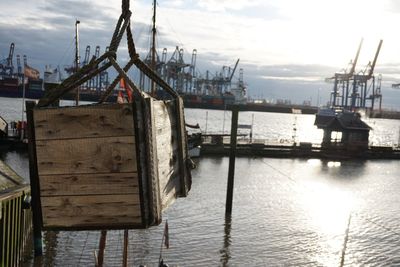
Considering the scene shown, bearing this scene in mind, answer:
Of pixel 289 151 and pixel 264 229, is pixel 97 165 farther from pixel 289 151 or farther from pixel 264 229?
pixel 289 151

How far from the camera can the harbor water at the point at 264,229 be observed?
17.0 m

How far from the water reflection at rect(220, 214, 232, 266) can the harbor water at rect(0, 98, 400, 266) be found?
4cm

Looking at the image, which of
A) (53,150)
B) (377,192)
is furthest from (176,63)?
(53,150)

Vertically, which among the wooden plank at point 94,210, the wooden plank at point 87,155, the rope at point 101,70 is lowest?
the wooden plank at point 94,210

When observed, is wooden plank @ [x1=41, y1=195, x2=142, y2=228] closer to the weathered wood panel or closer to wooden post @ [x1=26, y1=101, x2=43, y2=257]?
wooden post @ [x1=26, y1=101, x2=43, y2=257]

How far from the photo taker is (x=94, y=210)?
407 cm

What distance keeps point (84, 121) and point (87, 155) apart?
287mm

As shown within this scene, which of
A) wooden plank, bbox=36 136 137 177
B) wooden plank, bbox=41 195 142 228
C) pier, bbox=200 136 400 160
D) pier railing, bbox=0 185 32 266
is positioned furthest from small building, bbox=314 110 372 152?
wooden plank, bbox=36 136 137 177

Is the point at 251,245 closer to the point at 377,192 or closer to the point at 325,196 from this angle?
the point at 325,196

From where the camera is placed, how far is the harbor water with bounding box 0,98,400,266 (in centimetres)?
1697

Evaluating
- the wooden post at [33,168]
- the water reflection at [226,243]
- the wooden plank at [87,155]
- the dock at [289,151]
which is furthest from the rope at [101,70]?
the dock at [289,151]

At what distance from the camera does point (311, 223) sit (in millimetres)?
24141

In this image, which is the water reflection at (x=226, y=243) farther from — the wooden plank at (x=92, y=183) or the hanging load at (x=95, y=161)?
the wooden plank at (x=92, y=183)

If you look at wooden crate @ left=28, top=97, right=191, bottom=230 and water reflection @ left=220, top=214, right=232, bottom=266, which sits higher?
wooden crate @ left=28, top=97, right=191, bottom=230
